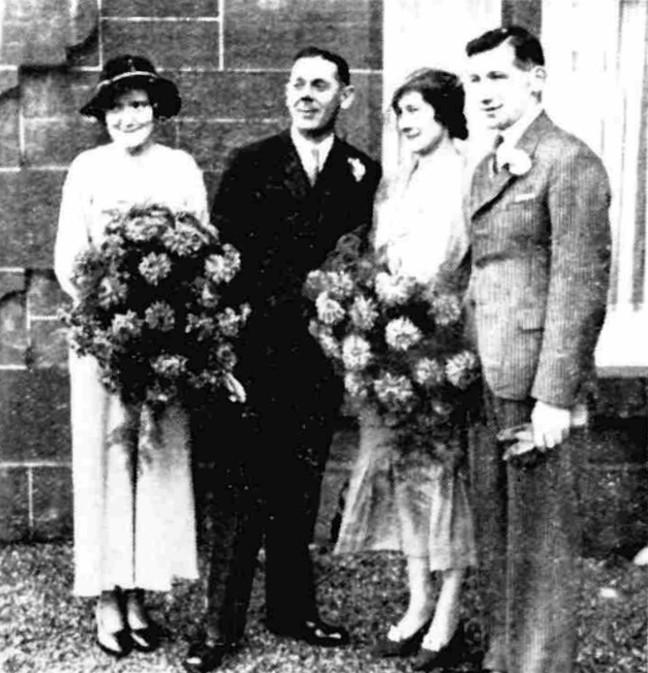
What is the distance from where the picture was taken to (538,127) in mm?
4391

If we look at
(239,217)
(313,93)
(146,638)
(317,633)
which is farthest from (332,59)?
(146,638)

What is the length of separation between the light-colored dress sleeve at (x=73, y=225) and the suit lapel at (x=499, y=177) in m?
1.39

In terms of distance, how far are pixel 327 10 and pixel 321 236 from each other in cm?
151

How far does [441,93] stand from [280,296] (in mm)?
911

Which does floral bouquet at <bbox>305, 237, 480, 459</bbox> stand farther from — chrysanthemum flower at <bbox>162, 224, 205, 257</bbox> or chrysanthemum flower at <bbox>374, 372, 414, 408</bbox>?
chrysanthemum flower at <bbox>162, 224, 205, 257</bbox>

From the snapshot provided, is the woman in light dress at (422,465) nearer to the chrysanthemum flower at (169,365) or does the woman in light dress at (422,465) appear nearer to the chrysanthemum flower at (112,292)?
the chrysanthemum flower at (169,365)

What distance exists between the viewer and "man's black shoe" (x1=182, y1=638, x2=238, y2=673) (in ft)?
16.3

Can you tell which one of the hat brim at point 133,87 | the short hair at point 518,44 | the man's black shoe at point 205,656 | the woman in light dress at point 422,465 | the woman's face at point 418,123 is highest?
the short hair at point 518,44

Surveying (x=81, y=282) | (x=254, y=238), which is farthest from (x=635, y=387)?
(x=81, y=282)

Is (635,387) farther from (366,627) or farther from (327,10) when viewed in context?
(327,10)

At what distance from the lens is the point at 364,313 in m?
4.67

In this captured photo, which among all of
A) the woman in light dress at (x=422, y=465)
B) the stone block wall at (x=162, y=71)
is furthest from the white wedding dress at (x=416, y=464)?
the stone block wall at (x=162, y=71)

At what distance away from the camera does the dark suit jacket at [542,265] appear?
4.22 metres

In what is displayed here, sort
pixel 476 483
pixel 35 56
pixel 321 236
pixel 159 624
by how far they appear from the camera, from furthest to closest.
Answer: pixel 35 56
pixel 159 624
pixel 321 236
pixel 476 483
